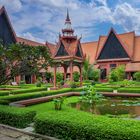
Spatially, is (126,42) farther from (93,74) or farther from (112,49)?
(93,74)

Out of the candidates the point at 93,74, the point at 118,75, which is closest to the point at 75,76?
the point at 93,74

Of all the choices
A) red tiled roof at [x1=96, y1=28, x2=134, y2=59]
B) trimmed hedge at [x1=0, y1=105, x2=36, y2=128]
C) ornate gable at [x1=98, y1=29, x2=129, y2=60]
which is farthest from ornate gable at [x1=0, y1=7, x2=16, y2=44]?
trimmed hedge at [x1=0, y1=105, x2=36, y2=128]

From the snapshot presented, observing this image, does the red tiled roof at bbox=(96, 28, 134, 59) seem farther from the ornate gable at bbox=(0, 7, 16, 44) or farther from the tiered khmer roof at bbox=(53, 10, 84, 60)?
the ornate gable at bbox=(0, 7, 16, 44)

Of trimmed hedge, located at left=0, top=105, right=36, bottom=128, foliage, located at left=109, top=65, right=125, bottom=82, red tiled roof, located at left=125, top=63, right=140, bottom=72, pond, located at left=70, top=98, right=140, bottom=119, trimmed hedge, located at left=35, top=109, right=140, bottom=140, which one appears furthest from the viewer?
red tiled roof, located at left=125, top=63, right=140, bottom=72

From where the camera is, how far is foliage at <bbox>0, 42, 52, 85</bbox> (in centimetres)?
1062

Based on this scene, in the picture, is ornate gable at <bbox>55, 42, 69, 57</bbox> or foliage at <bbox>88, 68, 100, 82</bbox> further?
foliage at <bbox>88, 68, 100, 82</bbox>

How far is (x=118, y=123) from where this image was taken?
22.5ft

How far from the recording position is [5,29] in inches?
1551

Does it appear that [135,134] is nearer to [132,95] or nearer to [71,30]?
[132,95]

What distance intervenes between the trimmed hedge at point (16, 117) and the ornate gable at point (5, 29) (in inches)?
1211

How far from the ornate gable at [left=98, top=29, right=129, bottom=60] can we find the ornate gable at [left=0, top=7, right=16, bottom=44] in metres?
17.2

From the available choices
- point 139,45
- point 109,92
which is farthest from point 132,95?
point 139,45

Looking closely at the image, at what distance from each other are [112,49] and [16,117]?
37124 mm

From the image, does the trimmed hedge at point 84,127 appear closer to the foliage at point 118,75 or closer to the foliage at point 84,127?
the foliage at point 84,127
